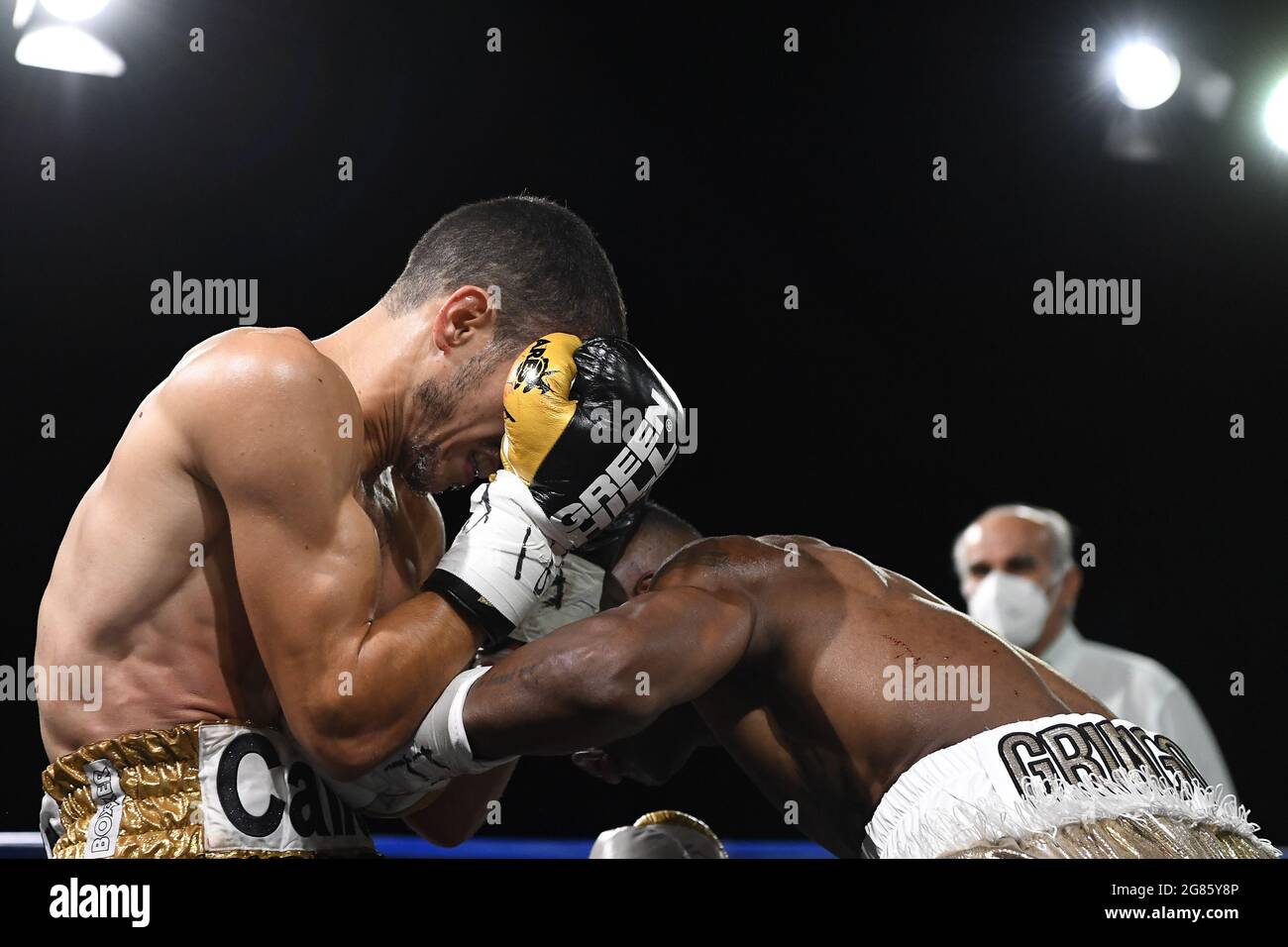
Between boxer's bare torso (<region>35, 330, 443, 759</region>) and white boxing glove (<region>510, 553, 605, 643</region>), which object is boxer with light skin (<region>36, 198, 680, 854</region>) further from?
white boxing glove (<region>510, 553, 605, 643</region>)

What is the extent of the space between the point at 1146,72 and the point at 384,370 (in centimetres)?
419

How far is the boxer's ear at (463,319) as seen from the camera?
196 cm

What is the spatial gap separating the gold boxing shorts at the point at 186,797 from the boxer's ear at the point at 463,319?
2.20 feet

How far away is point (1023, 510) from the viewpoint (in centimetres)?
454

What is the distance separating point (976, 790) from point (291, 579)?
98cm

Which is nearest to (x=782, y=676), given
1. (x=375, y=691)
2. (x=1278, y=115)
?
(x=375, y=691)

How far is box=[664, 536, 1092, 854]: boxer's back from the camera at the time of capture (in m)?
1.76

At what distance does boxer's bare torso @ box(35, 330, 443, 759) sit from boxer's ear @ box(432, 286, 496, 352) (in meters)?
0.26

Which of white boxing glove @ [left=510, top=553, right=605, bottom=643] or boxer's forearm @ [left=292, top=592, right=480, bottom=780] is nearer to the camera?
boxer's forearm @ [left=292, top=592, right=480, bottom=780]

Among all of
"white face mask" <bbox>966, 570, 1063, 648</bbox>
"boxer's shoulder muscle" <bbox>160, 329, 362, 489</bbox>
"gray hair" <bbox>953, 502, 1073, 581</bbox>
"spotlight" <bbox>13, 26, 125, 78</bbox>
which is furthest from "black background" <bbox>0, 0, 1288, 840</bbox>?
"boxer's shoulder muscle" <bbox>160, 329, 362, 489</bbox>

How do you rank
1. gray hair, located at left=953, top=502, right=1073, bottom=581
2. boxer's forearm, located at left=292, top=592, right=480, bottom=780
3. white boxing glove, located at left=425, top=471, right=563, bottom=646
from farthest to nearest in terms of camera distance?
gray hair, located at left=953, top=502, right=1073, bottom=581, white boxing glove, located at left=425, top=471, right=563, bottom=646, boxer's forearm, located at left=292, top=592, right=480, bottom=780

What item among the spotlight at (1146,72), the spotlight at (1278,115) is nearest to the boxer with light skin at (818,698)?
the spotlight at (1146,72)
